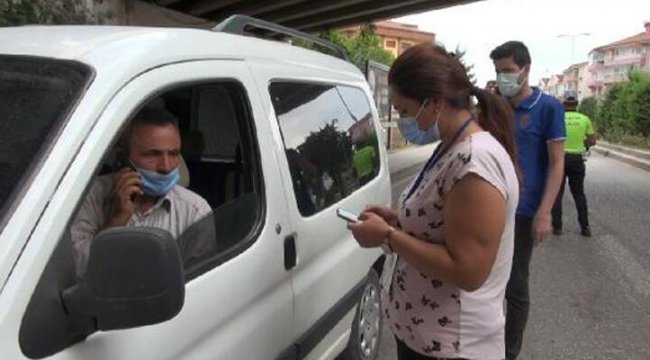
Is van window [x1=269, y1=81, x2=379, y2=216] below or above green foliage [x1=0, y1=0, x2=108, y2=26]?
below

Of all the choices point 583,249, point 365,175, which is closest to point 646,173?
point 583,249

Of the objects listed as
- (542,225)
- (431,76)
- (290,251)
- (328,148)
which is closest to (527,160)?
(542,225)

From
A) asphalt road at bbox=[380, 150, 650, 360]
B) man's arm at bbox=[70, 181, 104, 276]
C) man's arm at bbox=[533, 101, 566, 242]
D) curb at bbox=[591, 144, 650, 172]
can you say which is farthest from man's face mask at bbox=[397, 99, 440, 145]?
curb at bbox=[591, 144, 650, 172]

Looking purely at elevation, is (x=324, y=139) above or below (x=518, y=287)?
above

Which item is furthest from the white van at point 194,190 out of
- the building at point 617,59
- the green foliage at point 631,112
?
the building at point 617,59

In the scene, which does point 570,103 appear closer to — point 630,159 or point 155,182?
point 155,182

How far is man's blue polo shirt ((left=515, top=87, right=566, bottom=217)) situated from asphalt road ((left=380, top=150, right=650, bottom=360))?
1313mm

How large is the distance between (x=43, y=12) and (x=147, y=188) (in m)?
6.01

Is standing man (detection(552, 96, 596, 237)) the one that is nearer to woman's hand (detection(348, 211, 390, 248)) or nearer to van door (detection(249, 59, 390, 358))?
van door (detection(249, 59, 390, 358))

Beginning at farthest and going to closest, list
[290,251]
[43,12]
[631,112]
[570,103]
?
1. [631,112]
2. [570,103]
3. [43,12]
4. [290,251]

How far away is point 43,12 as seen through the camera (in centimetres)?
764

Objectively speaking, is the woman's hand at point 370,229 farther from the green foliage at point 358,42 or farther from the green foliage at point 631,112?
the green foliage at point 631,112

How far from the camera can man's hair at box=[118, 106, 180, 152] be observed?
7.38ft

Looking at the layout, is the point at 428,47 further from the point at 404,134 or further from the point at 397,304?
the point at 397,304
